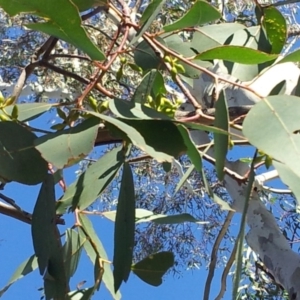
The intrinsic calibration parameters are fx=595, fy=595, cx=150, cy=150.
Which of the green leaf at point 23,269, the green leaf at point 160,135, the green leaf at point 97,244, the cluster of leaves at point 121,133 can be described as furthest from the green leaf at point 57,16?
the green leaf at point 23,269

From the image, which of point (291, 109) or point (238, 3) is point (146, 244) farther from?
point (291, 109)

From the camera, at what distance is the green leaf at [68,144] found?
1.91 feet

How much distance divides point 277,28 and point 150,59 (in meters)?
0.21

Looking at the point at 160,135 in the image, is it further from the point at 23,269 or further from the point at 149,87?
the point at 23,269

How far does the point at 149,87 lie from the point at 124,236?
0.67 feet

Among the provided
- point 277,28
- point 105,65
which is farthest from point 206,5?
point 277,28

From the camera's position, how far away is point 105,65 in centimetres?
74

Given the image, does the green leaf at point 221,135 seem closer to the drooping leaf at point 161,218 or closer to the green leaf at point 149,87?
the green leaf at point 149,87

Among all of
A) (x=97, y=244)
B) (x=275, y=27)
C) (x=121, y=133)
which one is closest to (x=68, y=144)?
(x=121, y=133)

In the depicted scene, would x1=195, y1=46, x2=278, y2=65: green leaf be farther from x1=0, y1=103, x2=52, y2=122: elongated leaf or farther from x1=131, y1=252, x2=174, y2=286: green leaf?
x1=131, y1=252, x2=174, y2=286: green leaf

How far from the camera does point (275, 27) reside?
Result: 95cm

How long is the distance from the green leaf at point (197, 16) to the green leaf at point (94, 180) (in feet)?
0.58

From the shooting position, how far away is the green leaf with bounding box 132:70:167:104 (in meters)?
0.77

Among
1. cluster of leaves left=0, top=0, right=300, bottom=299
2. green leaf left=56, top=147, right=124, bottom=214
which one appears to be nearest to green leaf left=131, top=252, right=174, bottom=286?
cluster of leaves left=0, top=0, right=300, bottom=299
